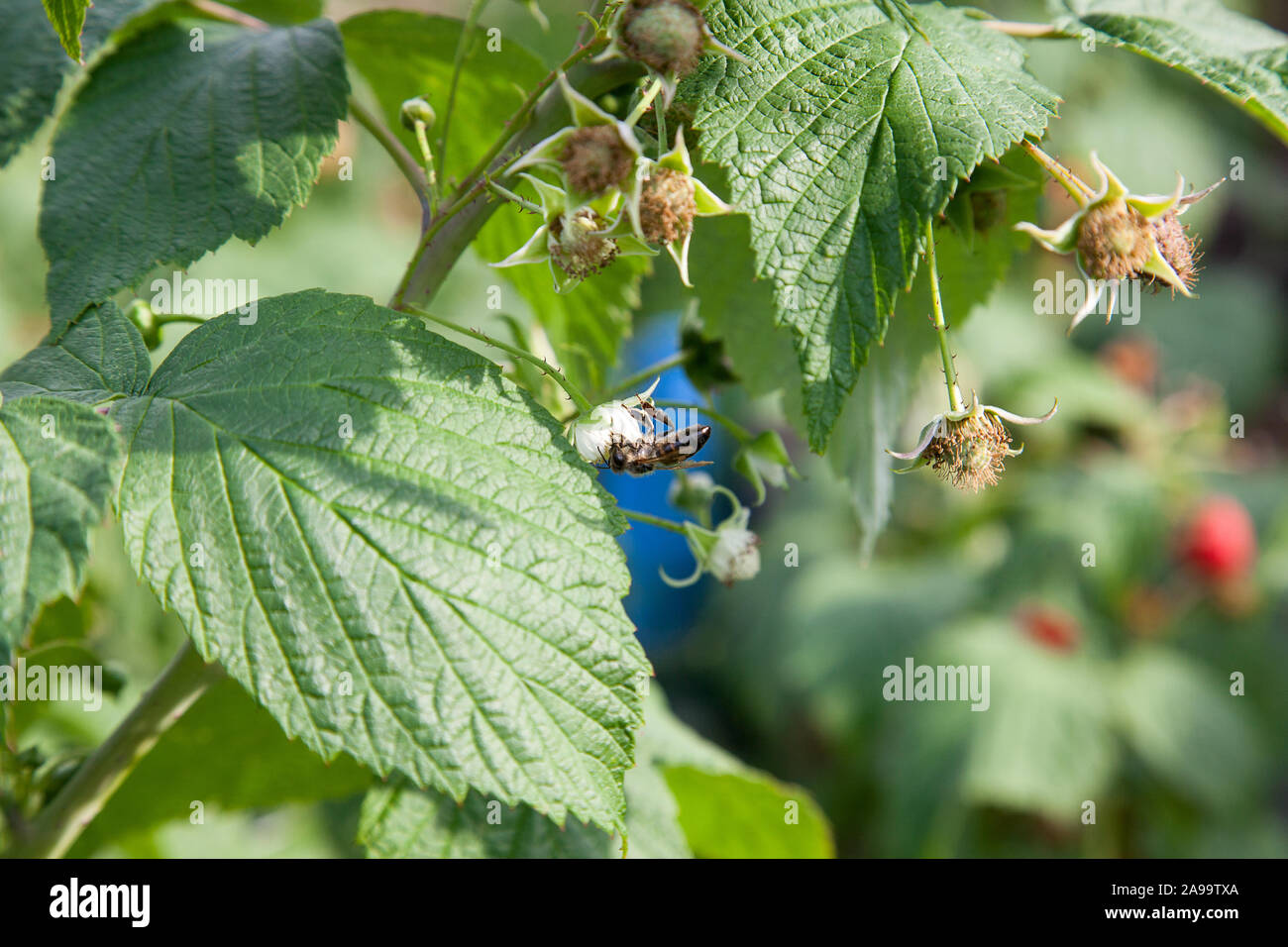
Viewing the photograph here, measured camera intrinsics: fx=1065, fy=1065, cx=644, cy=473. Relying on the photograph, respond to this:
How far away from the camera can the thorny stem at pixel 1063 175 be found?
0.60 metres

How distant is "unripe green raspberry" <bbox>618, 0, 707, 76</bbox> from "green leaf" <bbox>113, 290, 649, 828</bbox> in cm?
19

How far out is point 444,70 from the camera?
87cm

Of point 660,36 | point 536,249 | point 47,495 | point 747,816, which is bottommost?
point 747,816

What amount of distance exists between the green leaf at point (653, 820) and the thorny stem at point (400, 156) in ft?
1.43

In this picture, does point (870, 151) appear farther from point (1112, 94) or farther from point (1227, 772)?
point (1112, 94)

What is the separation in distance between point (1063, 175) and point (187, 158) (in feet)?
1.88

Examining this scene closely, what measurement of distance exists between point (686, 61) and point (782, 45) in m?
0.09

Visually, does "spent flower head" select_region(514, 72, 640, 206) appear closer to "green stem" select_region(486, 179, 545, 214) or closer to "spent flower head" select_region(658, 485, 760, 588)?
"green stem" select_region(486, 179, 545, 214)

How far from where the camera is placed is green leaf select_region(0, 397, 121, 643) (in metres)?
0.48

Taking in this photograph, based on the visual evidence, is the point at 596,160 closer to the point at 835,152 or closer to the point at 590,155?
the point at 590,155

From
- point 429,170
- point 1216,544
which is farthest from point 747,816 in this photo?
point 1216,544

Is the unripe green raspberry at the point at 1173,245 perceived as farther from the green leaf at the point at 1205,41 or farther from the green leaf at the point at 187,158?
the green leaf at the point at 187,158

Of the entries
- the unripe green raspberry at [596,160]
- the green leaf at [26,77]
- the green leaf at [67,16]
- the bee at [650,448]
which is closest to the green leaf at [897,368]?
the bee at [650,448]
